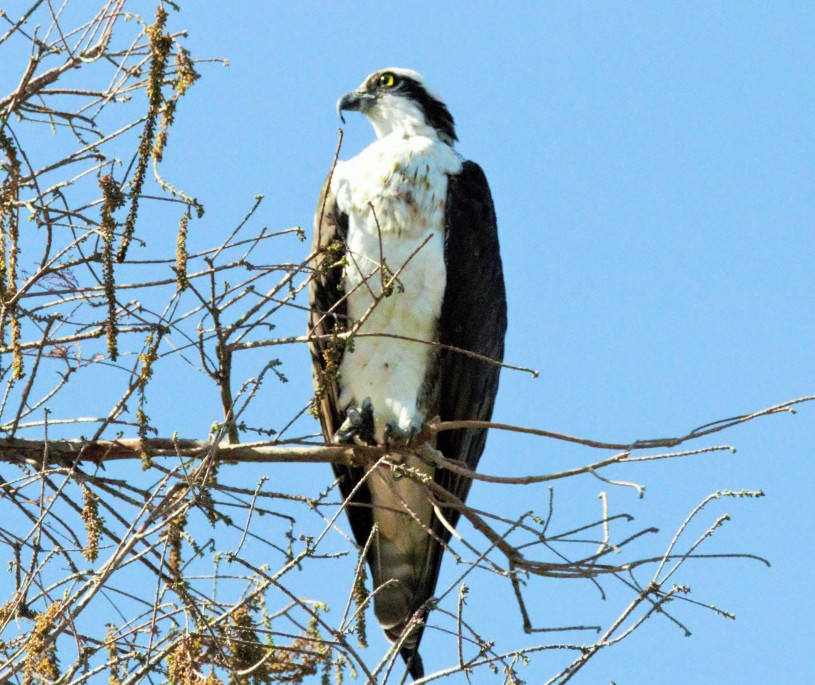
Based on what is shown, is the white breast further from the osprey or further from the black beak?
the black beak

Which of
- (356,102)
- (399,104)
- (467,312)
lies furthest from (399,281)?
(356,102)

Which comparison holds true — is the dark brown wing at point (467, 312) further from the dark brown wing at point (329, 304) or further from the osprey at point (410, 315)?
the dark brown wing at point (329, 304)

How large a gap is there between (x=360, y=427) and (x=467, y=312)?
2.15ft

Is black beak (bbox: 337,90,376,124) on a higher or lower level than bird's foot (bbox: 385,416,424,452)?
higher

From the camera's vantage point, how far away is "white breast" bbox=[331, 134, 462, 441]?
16.8 ft

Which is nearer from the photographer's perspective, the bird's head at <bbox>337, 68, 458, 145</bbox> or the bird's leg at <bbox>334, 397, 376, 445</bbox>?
the bird's leg at <bbox>334, 397, 376, 445</bbox>

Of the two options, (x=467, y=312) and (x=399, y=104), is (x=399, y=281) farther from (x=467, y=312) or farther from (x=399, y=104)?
(x=399, y=104)

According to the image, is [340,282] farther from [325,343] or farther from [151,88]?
[151,88]

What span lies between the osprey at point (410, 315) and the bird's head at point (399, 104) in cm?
35

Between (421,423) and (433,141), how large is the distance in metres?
1.32

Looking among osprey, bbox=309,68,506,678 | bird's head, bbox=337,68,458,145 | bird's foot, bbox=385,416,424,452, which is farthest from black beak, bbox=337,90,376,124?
bird's foot, bbox=385,416,424,452

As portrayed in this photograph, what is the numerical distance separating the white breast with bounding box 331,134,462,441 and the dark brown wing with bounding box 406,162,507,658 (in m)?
0.06

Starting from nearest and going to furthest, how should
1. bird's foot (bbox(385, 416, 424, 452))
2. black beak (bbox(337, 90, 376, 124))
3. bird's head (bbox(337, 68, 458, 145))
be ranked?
bird's foot (bbox(385, 416, 424, 452)) < bird's head (bbox(337, 68, 458, 145)) < black beak (bbox(337, 90, 376, 124))

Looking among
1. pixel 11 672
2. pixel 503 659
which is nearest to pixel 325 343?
pixel 503 659
